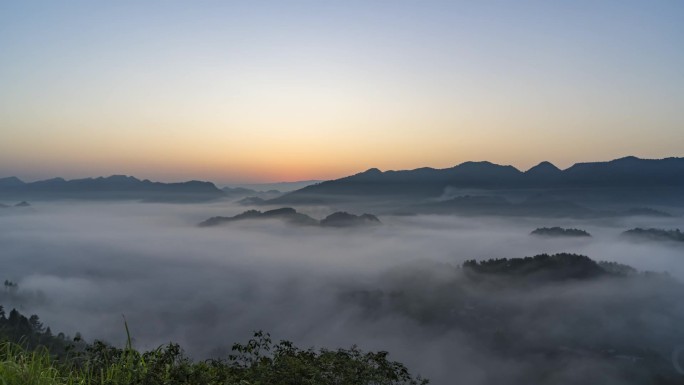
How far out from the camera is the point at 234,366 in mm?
14961

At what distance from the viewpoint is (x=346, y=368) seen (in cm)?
1570

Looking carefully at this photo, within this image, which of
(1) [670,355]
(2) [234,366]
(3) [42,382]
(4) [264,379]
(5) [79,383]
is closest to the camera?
(3) [42,382]

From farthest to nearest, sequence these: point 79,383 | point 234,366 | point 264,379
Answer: point 234,366
point 264,379
point 79,383

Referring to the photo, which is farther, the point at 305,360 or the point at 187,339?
the point at 187,339

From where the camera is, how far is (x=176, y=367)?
8406mm

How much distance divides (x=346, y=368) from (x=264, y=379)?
3488mm

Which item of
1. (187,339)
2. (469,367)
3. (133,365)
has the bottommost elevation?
(469,367)

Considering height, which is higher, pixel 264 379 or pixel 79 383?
pixel 79 383

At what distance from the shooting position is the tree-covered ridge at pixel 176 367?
300 inches

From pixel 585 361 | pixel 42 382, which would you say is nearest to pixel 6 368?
pixel 42 382

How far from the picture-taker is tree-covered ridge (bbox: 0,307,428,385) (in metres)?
7.61

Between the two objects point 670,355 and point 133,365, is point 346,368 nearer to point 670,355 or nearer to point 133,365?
point 133,365

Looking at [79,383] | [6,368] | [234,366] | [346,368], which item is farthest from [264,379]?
[6,368]

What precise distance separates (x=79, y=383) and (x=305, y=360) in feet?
33.3
